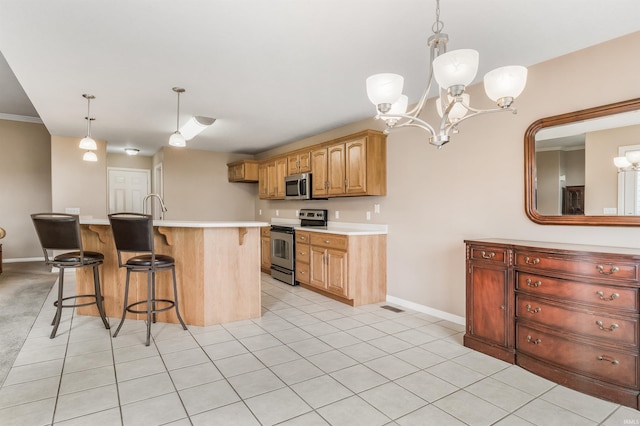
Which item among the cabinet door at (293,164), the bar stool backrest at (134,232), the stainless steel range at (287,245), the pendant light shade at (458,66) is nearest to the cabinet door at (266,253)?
the stainless steel range at (287,245)

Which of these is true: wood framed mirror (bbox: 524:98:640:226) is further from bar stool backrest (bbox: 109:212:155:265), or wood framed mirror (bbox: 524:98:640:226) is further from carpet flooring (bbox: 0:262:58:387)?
carpet flooring (bbox: 0:262:58:387)

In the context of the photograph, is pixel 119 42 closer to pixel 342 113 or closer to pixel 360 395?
pixel 342 113

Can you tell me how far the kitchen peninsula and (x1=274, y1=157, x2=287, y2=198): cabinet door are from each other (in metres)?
2.52

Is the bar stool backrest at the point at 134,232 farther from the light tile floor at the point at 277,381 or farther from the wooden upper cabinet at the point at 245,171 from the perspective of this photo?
the wooden upper cabinet at the point at 245,171

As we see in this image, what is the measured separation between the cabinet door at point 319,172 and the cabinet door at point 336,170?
0.10m

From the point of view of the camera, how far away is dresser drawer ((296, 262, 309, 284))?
5.00 meters

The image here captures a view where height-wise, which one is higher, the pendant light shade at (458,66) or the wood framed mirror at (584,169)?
the pendant light shade at (458,66)

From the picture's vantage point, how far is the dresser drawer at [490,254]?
108 inches

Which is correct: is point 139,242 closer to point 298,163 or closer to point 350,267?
point 350,267

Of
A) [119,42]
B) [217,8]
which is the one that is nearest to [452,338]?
[217,8]

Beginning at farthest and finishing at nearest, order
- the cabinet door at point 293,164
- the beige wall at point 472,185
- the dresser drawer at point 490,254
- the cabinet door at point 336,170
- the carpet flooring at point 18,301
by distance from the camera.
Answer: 1. the cabinet door at point 293,164
2. the cabinet door at point 336,170
3. the carpet flooring at point 18,301
4. the dresser drawer at point 490,254
5. the beige wall at point 472,185

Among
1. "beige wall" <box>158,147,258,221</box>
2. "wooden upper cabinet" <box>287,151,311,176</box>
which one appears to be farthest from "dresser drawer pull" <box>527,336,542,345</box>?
"beige wall" <box>158,147,258,221</box>

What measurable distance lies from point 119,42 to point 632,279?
153 inches

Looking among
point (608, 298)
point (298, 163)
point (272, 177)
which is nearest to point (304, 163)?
point (298, 163)
